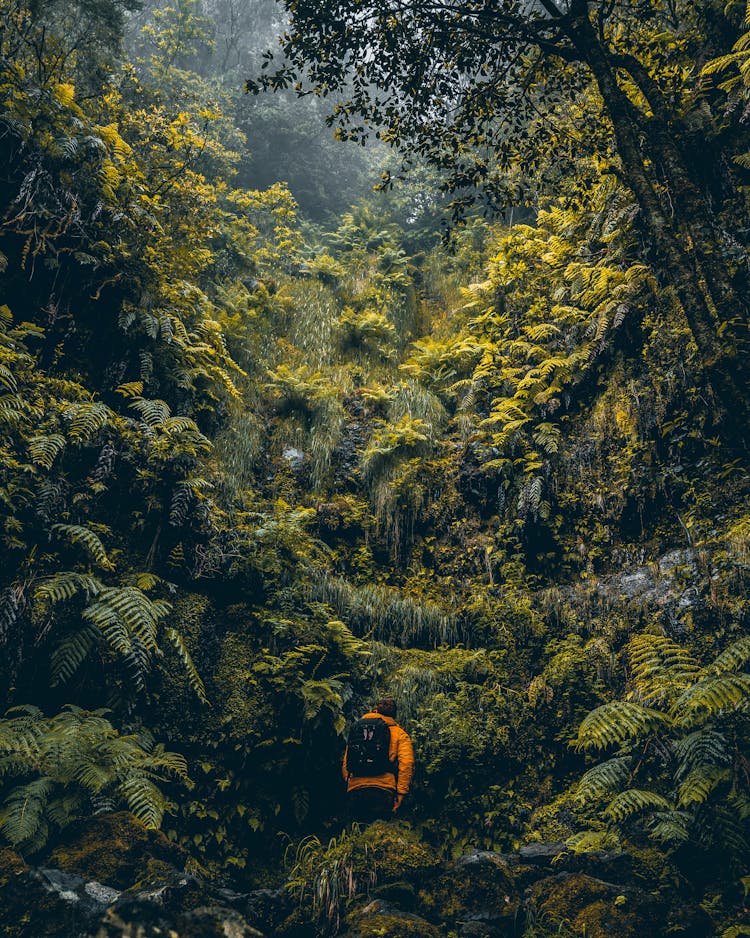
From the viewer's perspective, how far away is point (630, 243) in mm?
8945

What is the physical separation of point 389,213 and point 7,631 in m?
17.0

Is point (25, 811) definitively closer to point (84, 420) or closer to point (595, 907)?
point (595, 907)

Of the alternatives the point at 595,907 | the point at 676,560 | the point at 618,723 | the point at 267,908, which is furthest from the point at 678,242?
the point at 267,908

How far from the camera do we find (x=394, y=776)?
211 inches

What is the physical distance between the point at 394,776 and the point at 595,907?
2.15 m

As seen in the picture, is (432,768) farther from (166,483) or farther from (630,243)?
(630,243)

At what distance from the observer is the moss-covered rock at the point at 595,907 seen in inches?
133

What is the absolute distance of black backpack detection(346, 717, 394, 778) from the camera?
5270mm

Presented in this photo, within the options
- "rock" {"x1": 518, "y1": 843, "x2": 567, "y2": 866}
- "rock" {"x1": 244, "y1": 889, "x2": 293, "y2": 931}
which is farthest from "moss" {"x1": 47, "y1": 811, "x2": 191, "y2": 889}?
"rock" {"x1": 518, "y1": 843, "x2": 567, "y2": 866}

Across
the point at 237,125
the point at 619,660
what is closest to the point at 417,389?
the point at 619,660

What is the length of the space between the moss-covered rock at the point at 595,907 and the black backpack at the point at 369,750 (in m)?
1.68

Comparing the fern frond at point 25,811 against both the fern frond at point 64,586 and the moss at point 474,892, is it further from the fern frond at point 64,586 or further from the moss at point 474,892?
the moss at point 474,892

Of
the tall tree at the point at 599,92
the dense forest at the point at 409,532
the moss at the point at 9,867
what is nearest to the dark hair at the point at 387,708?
the dense forest at the point at 409,532

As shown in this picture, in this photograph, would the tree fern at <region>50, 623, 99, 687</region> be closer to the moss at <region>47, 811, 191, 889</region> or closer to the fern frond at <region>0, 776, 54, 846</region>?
the fern frond at <region>0, 776, 54, 846</region>
